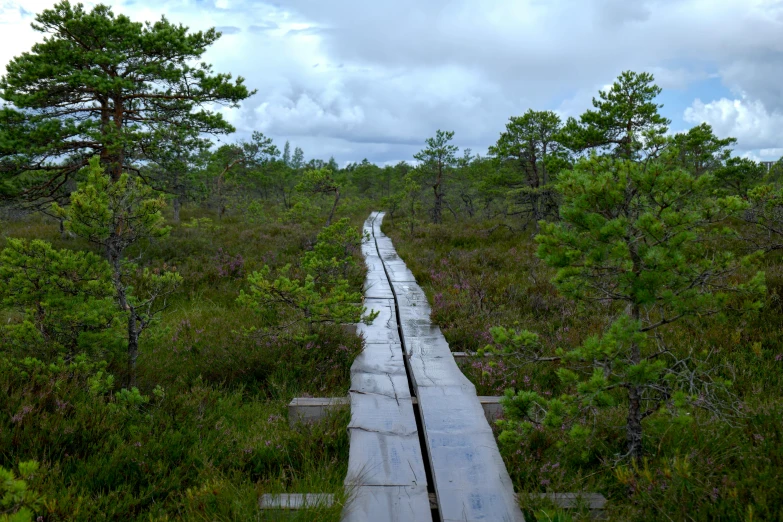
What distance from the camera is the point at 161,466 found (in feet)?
11.6

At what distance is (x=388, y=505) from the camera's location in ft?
10.6

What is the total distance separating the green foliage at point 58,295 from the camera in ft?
13.9

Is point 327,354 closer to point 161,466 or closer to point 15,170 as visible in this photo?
point 161,466

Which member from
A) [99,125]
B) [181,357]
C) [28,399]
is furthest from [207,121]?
[28,399]

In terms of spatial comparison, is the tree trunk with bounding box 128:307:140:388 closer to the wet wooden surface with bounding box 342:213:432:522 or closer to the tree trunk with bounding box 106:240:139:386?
the tree trunk with bounding box 106:240:139:386

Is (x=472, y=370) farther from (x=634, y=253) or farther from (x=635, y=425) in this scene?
(x=634, y=253)

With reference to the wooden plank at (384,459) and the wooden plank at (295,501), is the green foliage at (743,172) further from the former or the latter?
the wooden plank at (295,501)

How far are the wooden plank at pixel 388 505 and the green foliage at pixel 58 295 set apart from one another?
2983 mm

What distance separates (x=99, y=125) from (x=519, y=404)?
12.1m

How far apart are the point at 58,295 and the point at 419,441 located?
375cm

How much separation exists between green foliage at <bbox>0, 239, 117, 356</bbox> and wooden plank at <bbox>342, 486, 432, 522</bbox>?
2.98 m

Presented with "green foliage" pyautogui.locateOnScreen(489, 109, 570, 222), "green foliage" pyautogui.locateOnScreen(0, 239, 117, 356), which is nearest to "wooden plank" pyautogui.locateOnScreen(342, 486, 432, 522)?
"green foliage" pyautogui.locateOnScreen(0, 239, 117, 356)

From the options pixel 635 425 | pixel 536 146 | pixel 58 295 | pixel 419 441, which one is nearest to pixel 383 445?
pixel 419 441

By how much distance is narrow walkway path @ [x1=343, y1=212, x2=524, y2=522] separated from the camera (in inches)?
128
